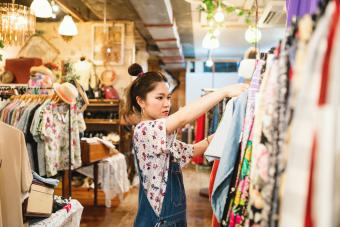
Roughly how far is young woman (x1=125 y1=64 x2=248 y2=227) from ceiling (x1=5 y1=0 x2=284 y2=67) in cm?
344

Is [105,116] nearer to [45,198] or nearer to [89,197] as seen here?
[89,197]

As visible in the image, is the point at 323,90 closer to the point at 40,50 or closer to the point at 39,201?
the point at 39,201

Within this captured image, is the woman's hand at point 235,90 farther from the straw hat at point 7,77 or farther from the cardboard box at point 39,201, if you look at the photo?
the straw hat at point 7,77

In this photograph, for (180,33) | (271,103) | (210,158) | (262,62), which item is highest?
(180,33)

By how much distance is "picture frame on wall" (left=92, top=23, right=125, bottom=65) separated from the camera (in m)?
7.66

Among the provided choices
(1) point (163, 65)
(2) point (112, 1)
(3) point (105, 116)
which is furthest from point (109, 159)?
(1) point (163, 65)

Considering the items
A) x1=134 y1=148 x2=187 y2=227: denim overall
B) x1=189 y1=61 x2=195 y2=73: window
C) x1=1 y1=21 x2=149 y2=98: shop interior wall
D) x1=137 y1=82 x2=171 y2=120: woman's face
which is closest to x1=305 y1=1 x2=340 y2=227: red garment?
x1=134 y1=148 x2=187 y2=227: denim overall

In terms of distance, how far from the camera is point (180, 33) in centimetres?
960

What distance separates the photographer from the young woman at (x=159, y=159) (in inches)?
77.6

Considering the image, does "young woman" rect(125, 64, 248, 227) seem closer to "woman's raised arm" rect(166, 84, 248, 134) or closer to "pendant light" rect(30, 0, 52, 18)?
"woman's raised arm" rect(166, 84, 248, 134)

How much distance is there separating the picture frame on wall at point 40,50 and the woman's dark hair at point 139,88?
226 inches

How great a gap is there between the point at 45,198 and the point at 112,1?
4.66 meters

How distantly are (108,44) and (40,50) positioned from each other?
1.37 m

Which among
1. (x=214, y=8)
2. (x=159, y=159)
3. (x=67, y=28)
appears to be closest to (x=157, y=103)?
(x=159, y=159)
